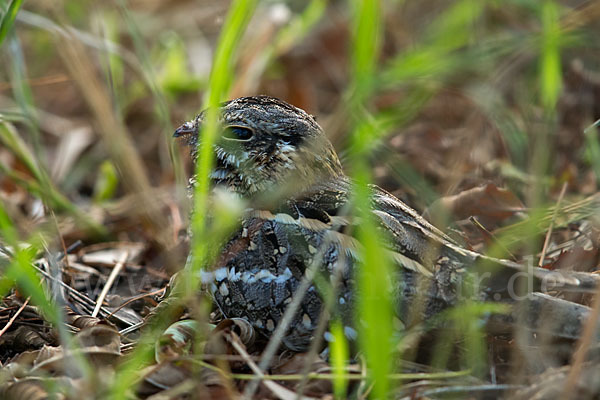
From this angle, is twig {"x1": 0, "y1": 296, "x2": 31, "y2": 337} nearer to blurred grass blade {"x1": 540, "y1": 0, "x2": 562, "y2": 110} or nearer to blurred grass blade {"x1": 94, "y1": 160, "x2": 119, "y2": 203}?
blurred grass blade {"x1": 94, "y1": 160, "x2": 119, "y2": 203}

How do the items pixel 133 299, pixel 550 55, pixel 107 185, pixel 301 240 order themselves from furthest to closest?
pixel 107 185 → pixel 550 55 → pixel 133 299 → pixel 301 240

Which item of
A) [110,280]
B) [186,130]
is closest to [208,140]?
[186,130]

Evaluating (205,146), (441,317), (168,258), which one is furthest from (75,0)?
(441,317)

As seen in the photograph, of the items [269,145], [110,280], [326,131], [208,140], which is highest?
[208,140]

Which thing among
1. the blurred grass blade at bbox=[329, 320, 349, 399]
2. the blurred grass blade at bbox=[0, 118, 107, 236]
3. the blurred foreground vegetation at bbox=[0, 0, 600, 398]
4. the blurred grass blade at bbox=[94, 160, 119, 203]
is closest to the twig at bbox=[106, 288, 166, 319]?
the blurred foreground vegetation at bbox=[0, 0, 600, 398]

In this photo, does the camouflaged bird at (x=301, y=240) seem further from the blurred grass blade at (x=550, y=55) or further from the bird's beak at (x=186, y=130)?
the blurred grass blade at (x=550, y=55)

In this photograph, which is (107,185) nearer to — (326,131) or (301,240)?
(326,131)

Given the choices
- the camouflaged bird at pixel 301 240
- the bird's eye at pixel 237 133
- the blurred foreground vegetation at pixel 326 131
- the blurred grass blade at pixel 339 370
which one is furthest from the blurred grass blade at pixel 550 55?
the blurred grass blade at pixel 339 370

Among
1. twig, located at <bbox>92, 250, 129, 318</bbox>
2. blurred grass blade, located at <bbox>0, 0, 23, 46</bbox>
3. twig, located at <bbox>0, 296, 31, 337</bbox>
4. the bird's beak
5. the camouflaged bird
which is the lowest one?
twig, located at <bbox>92, 250, 129, 318</bbox>
